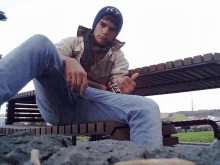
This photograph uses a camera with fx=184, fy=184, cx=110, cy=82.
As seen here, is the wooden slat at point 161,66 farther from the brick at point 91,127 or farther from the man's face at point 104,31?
the brick at point 91,127

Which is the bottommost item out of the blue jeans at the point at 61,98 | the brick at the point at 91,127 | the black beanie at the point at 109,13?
the brick at the point at 91,127

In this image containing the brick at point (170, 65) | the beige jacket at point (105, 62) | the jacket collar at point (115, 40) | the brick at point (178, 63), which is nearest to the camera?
the beige jacket at point (105, 62)

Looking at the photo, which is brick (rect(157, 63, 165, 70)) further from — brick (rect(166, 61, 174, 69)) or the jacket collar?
the jacket collar

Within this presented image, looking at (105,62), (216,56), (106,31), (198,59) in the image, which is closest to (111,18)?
(106,31)

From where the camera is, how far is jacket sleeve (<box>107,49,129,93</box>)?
1810 millimetres

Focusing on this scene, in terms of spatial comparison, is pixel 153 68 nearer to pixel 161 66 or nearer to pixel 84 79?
pixel 161 66

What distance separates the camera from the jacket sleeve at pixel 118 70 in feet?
5.94

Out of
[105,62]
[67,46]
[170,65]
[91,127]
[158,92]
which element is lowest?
[91,127]

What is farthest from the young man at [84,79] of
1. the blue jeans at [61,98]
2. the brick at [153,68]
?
the brick at [153,68]

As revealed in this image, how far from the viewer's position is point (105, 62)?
202 cm

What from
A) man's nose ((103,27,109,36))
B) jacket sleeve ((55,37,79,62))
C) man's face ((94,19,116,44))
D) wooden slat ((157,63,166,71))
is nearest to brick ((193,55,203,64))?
wooden slat ((157,63,166,71))

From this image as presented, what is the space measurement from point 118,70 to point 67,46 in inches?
22.0

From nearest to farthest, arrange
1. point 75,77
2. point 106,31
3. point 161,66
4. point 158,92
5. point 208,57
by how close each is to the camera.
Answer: point 75,77
point 106,31
point 208,57
point 161,66
point 158,92

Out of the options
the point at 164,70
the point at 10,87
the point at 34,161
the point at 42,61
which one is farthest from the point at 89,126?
the point at 164,70
